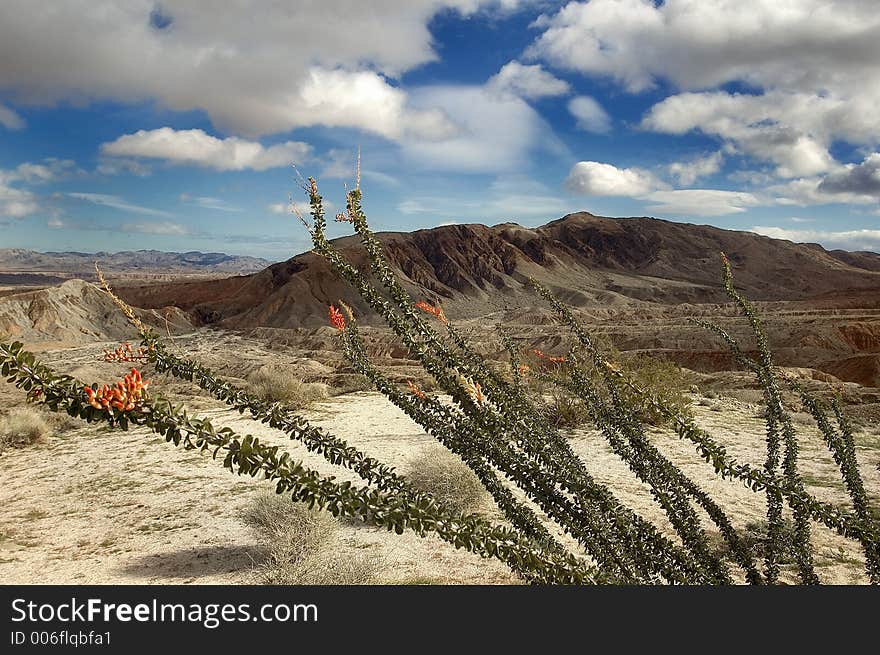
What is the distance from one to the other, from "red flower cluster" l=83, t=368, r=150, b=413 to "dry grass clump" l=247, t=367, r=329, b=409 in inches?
616

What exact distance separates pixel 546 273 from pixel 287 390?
72187 mm

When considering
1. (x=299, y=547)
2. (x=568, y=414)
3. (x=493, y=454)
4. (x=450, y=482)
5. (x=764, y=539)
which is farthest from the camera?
(x=568, y=414)

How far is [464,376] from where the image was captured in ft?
11.6

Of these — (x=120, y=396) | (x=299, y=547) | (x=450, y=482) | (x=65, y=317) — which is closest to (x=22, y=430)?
(x=299, y=547)

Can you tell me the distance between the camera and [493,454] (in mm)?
3416

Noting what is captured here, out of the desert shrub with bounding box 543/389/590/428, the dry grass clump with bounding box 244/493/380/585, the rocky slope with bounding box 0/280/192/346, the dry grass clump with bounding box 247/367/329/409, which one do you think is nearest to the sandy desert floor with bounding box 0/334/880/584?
the dry grass clump with bounding box 244/493/380/585

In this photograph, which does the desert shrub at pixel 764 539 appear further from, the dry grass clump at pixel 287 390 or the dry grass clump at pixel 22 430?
the dry grass clump at pixel 22 430

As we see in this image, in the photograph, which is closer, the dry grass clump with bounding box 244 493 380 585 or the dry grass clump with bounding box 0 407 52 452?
the dry grass clump with bounding box 244 493 380 585

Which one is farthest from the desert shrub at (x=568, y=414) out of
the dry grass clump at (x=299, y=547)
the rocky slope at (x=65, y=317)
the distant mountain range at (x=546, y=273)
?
the distant mountain range at (x=546, y=273)

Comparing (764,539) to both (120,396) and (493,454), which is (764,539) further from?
(120,396)

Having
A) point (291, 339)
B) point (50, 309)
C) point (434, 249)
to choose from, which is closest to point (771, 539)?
point (291, 339)

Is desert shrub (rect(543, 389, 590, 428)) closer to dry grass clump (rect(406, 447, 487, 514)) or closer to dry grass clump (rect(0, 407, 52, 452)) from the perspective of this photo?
dry grass clump (rect(406, 447, 487, 514))

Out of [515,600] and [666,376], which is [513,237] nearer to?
[666,376]

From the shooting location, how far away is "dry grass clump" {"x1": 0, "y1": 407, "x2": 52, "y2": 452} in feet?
43.0
